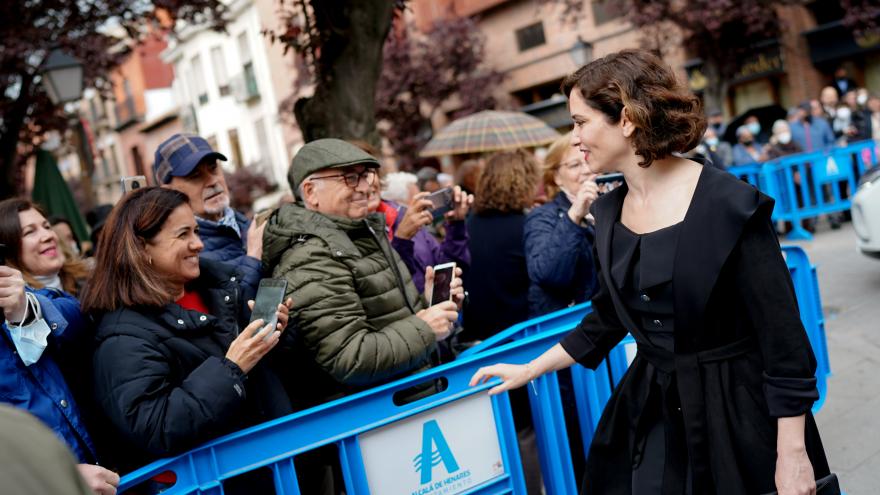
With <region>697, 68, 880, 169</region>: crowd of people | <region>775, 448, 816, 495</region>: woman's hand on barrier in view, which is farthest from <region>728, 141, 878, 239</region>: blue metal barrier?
<region>775, 448, 816, 495</region>: woman's hand on barrier

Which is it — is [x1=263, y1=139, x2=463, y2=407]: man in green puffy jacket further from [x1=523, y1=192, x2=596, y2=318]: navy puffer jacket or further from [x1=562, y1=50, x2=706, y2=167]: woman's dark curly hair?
[x1=562, y1=50, x2=706, y2=167]: woman's dark curly hair

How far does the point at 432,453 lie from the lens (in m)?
2.93

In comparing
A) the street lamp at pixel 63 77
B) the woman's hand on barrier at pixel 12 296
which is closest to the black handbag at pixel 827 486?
the woman's hand on barrier at pixel 12 296

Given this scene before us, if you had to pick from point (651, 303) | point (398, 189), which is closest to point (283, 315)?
point (651, 303)

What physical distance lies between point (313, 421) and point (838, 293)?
627 cm

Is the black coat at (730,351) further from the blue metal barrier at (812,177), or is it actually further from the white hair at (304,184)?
the blue metal barrier at (812,177)

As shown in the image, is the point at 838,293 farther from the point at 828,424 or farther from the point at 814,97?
the point at 814,97

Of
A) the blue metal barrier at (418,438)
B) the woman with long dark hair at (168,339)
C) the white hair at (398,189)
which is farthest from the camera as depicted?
the white hair at (398,189)

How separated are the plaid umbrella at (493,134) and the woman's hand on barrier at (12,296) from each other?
23.8 feet

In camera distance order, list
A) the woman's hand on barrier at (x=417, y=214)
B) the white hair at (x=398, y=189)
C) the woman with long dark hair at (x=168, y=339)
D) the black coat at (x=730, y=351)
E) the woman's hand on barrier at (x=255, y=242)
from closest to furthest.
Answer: the black coat at (x=730, y=351)
the woman with long dark hair at (x=168, y=339)
the woman's hand on barrier at (x=255, y=242)
the woman's hand on barrier at (x=417, y=214)
the white hair at (x=398, y=189)

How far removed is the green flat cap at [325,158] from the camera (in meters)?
3.20

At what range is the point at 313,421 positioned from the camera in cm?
274

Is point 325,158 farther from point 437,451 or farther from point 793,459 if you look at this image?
point 793,459

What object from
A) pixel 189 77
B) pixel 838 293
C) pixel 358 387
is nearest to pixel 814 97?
pixel 838 293
